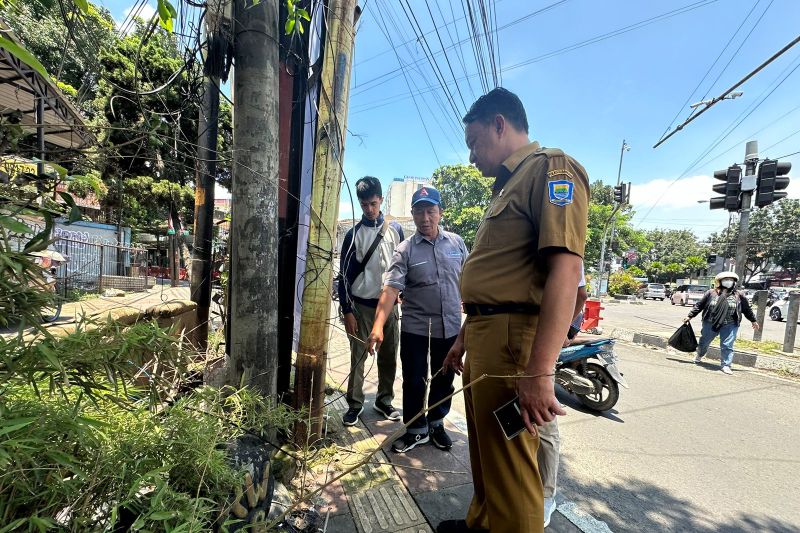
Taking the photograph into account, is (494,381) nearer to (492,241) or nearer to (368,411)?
(492,241)

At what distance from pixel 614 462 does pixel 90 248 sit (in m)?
11.5

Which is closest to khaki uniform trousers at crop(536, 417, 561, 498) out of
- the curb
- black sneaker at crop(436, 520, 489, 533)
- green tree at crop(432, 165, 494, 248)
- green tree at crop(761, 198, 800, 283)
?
black sneaker at crop(436, 520, 489, 533)

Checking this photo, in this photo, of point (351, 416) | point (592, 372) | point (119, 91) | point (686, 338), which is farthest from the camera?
point (686, 338)

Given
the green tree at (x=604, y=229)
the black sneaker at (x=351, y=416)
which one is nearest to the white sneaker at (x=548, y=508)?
the black sneaker at (x=351, y=416)

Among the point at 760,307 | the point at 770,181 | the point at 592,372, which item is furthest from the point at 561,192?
the point at 760,307

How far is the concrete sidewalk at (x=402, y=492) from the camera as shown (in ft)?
6.12

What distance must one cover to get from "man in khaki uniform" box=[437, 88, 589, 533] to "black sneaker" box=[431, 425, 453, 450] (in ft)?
4.00

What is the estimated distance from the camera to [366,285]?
3.02 metres

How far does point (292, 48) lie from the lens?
243 cm

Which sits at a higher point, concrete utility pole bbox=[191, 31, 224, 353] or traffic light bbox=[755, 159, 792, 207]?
traffic light bbox=[755, 159, 792, 207]

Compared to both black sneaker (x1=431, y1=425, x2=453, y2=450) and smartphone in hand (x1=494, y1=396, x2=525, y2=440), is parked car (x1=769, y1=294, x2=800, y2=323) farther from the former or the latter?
smartphone in hand (x1=494, y1=396, x2=525, y2=440)

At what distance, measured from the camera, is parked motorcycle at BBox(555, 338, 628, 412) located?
3.64 metres

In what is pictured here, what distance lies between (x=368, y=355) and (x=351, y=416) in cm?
51

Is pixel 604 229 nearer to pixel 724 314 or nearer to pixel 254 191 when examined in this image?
pixel 724 314
